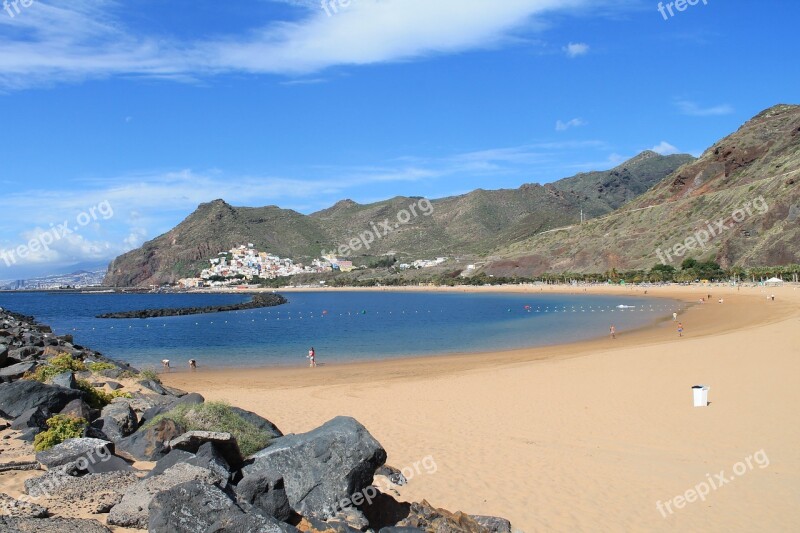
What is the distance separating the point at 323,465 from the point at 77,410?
16.0 ft

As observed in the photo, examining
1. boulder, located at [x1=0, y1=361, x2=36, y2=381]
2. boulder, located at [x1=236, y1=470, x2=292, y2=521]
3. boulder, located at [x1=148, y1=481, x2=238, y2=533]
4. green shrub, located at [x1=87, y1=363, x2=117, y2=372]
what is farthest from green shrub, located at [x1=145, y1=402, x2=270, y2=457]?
green shrub, located at [x1=87, y1=363, x2=117, y2=372]

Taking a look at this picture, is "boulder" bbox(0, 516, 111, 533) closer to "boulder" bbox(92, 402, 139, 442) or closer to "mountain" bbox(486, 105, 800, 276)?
"boulder" bbox(92, 402, 139, 442)

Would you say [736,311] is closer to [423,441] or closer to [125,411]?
[423,441]

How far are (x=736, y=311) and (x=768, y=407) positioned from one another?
3701 centimetres

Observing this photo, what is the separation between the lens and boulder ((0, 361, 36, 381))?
41.5 ft

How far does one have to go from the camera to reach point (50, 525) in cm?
493

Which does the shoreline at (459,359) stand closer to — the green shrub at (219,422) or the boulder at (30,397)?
the boulder at (30,397)

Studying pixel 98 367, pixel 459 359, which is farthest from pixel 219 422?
pixel 459 359

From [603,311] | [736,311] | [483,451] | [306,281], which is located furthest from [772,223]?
[306,281]

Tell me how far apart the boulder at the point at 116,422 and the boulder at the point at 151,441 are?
1.23 ft

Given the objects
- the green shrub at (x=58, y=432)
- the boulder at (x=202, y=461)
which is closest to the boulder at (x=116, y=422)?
the green shrub at (x=58, y=432)

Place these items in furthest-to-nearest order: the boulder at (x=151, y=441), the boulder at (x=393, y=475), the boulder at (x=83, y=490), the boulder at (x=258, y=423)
Answer: the boulder at (x=258, y=423) → the boulder at (x=393, y=475) → the boulder at (x=151, y=441) → the boulder at (x=83, y=490)

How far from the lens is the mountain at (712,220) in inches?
3509

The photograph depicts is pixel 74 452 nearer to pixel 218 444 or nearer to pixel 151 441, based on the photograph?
pixel 151 441
